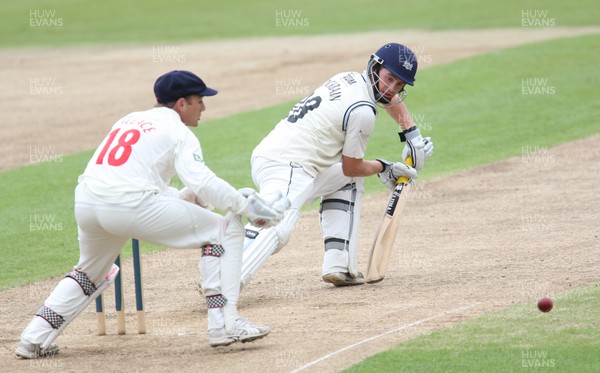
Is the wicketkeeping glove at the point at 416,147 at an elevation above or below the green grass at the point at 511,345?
above

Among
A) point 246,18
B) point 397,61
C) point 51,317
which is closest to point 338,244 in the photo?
point 397,61

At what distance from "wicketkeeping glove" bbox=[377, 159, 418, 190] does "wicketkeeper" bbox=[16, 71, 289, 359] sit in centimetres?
223

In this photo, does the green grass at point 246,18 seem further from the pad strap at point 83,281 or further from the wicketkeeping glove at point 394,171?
the pad strap at point 83,281

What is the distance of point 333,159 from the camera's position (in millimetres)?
9367

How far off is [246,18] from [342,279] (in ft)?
88.3

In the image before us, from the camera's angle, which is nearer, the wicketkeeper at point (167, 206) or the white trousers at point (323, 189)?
the wicketkeeper at point (167, 206)

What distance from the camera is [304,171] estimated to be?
9.17 m

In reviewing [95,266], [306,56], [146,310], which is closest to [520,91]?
[306,56]

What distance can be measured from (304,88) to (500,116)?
4587mm

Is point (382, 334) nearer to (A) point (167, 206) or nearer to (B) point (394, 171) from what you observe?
(A) point (167, 206)

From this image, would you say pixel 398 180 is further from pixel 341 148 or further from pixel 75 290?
pixel 75 290

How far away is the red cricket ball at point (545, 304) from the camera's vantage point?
7.82 metres

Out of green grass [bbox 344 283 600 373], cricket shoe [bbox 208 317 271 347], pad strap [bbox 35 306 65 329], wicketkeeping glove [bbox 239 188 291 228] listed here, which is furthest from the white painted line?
pad strap [bbox 35 306 65 329]

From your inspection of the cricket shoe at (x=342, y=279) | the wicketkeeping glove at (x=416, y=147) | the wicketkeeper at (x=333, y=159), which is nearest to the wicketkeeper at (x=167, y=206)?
the wicketkeeper at (x=333, y=159)
